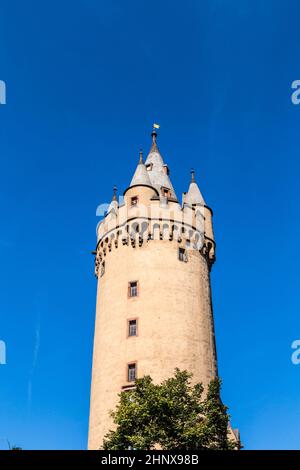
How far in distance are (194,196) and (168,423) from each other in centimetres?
2341

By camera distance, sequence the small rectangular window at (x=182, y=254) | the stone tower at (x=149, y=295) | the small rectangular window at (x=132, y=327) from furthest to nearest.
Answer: the small rectangular window at (x=182, y=254), the small rectangular window at (x=132, y=327), the stone tower at (x=149, y=295)

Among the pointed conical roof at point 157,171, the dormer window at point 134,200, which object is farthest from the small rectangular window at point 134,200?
the pointed conical roof at point 157,171

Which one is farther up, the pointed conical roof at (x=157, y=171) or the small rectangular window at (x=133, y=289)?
the pointed conical roof at (x=157, y=171)

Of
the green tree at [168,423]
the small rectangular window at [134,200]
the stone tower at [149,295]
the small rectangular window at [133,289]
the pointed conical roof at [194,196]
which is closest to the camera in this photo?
the green tree at [168,423]

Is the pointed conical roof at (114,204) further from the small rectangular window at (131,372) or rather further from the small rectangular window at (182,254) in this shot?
the small rectangular window at (131,372)

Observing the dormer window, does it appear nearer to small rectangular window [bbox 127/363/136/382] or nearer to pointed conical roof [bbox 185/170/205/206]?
pointed conical roof [bbox 185/170/205/206]

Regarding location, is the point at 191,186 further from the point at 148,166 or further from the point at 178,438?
the point at 178,438

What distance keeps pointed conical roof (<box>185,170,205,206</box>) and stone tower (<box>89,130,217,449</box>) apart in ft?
1.66

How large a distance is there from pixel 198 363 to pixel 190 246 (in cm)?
861

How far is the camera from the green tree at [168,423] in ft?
79.2

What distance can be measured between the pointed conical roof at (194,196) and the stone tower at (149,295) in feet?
1.66

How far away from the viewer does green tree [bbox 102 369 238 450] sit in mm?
24141

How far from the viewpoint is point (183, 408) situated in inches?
997

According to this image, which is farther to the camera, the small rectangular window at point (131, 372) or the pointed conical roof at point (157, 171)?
the pointed conical roof at point (157, 171)
